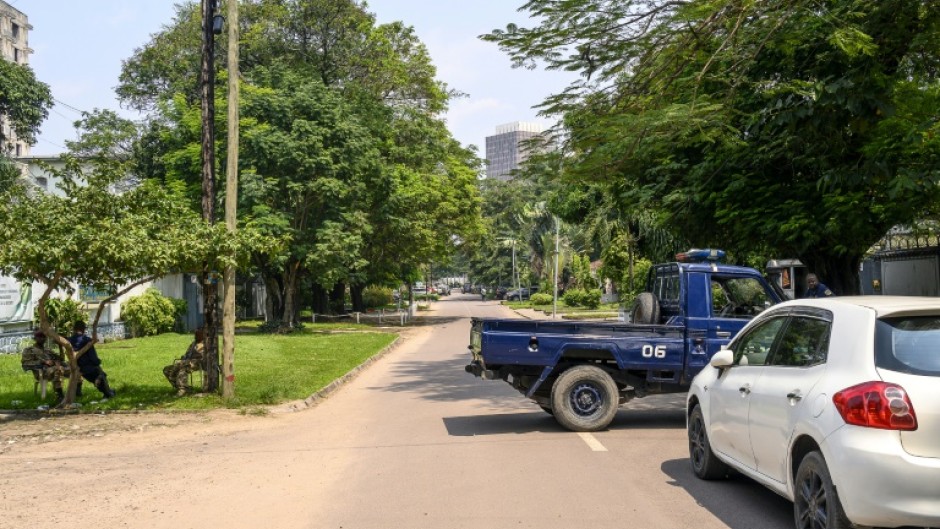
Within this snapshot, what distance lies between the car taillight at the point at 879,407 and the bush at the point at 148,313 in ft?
96.5

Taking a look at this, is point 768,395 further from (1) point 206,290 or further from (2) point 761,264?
(2) point 761,264

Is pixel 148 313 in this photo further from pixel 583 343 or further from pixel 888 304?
Result: pixel 888 304

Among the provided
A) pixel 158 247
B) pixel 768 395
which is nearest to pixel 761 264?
pixel 158 247

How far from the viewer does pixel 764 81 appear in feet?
44.8

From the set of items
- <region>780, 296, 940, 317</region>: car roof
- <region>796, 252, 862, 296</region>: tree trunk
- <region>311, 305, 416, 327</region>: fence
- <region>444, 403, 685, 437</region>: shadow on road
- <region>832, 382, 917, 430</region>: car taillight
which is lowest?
<region>444, 403, 685, 437</region>: shadow on road

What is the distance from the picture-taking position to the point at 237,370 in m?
19.9

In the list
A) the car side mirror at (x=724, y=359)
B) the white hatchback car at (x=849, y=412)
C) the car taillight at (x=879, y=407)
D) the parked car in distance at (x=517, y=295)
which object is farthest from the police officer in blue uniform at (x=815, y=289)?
the parked car in distance at (x=517, y=295)

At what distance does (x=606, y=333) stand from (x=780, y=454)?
205 inches

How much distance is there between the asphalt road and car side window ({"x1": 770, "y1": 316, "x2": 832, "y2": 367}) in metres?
1.26

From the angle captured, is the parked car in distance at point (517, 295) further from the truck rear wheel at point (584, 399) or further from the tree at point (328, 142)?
the truck rear wheel at point (584, 399)

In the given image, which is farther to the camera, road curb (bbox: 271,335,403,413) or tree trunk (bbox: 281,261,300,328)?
tree trunk (bbox: 281,261,300,328)

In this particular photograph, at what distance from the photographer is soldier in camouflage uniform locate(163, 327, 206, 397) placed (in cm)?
1566

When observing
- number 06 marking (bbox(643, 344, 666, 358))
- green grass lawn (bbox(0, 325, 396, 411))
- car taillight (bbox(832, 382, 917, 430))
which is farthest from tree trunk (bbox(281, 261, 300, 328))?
car taillight (bbox(832, 382, 917, 430))

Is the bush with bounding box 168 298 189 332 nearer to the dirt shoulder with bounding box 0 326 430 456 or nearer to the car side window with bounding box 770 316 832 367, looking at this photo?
the dirt shoulder with bounding box 0 326 430 456
